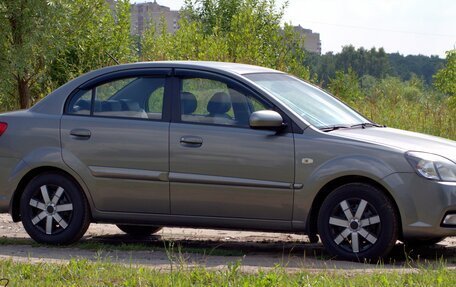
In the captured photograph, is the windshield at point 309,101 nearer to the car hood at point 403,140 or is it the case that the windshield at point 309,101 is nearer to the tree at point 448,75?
the car hood at point 403,140

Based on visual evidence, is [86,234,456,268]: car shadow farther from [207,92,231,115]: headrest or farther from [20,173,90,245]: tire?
[207,92,231,115]: headrest

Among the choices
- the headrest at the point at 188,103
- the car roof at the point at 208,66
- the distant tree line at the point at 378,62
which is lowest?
the distant tree line at the point at 378,62

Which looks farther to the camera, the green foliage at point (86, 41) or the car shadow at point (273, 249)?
the green foliage at point (86, 41)

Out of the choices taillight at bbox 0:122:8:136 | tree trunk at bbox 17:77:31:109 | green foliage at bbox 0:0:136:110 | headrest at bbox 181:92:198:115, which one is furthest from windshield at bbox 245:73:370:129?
tree trunk at bbox 17:77:31:109

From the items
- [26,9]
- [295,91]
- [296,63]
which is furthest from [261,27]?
[295,91]

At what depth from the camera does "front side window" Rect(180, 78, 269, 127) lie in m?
9.08

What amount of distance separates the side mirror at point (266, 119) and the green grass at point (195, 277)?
5.54 feet

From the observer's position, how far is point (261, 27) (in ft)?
111

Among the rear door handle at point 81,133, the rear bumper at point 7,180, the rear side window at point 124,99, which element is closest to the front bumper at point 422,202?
the rear side window at point 124,99

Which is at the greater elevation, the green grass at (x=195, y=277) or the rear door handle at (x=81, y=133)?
the rear door handle at (x=81, y=133)

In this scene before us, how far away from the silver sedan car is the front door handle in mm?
12

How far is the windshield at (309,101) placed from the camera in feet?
29.8

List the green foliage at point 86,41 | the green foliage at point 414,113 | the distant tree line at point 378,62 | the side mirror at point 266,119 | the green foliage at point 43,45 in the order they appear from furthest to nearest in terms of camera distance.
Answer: the distant tree line at point 378,62, the green foliage at point 86,41, the green foliage at point 43,45, the green foliage at point 414,113, the side mirror at point 266,119

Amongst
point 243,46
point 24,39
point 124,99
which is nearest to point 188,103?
point 124,99
